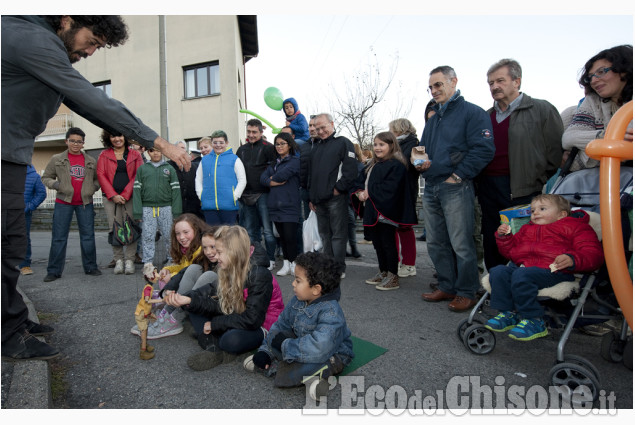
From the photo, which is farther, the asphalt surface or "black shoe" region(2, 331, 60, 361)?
"black shoe" region(2, 331, 60, 361)

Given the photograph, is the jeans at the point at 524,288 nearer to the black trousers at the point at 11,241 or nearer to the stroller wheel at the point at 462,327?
the stroller wheel at the point at 462,327

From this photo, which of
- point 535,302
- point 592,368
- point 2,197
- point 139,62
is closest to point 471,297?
point 535,302

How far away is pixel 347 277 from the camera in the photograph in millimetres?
5176

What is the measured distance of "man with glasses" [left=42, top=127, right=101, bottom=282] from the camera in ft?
16.7

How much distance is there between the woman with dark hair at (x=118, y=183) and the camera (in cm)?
548

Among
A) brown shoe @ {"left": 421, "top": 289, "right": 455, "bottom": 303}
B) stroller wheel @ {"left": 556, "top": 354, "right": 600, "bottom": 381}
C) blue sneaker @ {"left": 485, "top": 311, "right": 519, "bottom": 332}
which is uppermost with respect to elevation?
blue sneaker @ {"left": 485, "top": 311, "right": 519, "bottom": 332}

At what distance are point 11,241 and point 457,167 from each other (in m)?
3.35

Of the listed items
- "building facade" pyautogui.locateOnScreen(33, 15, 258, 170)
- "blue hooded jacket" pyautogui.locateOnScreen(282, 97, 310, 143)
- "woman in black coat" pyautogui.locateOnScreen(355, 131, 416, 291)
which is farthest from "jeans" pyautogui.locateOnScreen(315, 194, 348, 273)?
"building facade" pyautogui.locateOnScreen(33, 15, 258, 170)

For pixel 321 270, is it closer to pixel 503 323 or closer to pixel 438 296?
pixel 503 323

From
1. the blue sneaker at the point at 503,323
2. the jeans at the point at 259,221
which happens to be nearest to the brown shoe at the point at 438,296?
the blue sneaker at the point at 503,323

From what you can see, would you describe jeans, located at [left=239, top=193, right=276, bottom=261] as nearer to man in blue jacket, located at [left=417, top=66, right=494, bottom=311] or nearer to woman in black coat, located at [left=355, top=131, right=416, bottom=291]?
woman in black coat, located at [left=355, top=131, right=416, bottom=291]

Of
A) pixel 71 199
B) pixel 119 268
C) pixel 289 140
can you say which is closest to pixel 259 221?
pixel 289 140

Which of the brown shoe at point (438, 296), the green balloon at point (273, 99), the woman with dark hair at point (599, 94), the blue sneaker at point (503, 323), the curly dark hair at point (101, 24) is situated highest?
the green balloon at point (273, 99)

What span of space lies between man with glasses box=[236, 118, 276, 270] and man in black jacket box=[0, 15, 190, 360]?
115 inches
